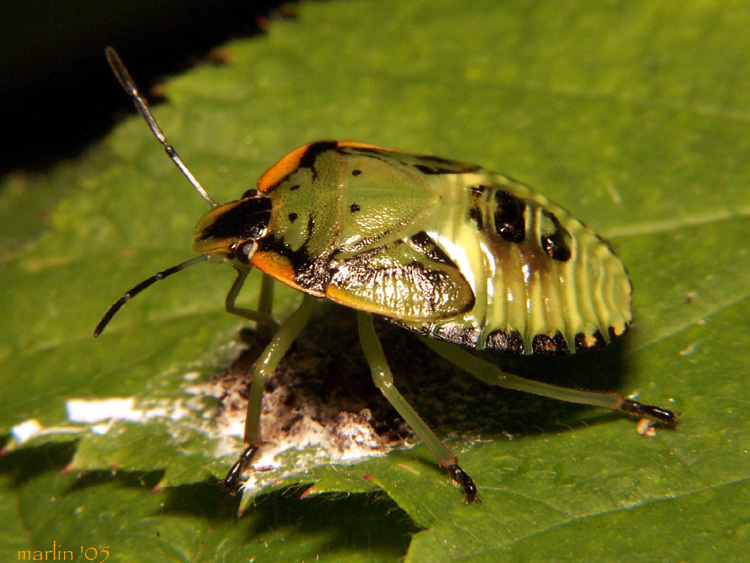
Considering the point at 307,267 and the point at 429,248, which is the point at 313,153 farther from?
the point at 429,248

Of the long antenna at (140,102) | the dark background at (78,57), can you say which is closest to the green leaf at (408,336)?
the long antenna at (140,102)

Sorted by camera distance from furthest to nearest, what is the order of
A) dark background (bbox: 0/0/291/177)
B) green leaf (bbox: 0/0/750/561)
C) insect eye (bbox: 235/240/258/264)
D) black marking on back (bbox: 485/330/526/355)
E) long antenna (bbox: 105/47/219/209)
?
1. dark background (bbox: 0/0/291/177)
2. long antenna (bbox: 105/47/219/209)
3. insect eye (bbox: 235/240/258/264)
4. black marking on back (bbox: 485/330/526/355)
5. green leaf (bbox: 0/0/750/561)

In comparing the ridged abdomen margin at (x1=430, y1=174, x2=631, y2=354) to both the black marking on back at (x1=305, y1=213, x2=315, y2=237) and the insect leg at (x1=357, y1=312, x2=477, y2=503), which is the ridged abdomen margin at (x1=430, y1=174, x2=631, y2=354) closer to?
the insect leg at (x1=357, y1=312, x2=477, y2=503)

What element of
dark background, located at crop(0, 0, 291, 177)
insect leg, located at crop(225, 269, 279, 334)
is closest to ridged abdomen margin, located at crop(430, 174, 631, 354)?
insect leg, located at crop(225, 269, 279, 334)

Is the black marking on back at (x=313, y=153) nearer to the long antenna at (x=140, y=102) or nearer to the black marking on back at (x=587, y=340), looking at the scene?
the long antenna at (x=140, y=102)

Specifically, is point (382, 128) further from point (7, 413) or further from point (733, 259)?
point (7, 413)
